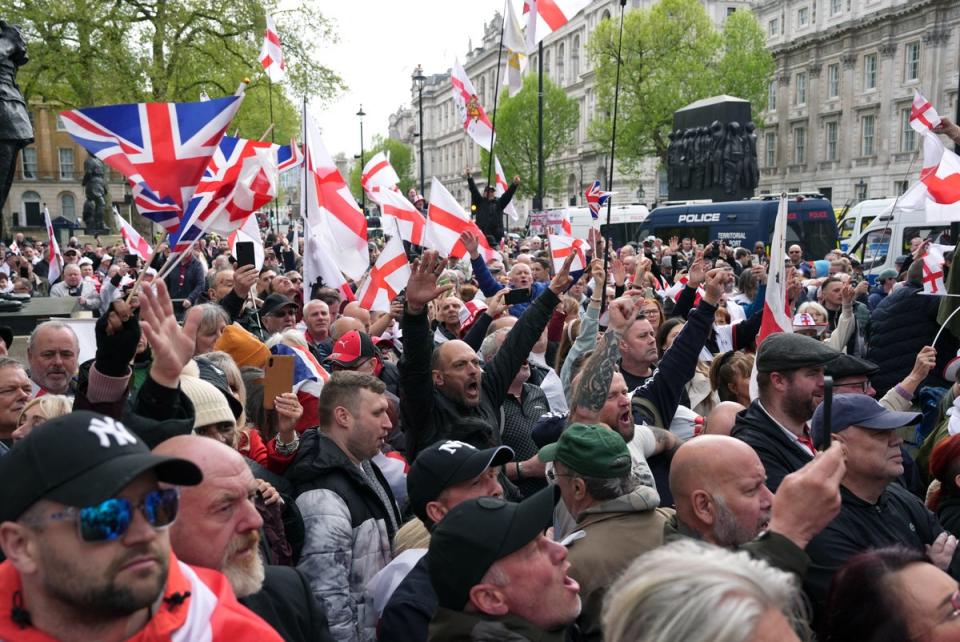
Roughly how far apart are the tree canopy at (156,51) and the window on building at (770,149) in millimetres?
34777

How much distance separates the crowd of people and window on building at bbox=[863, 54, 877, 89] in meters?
50.0

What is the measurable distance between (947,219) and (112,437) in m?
8.67

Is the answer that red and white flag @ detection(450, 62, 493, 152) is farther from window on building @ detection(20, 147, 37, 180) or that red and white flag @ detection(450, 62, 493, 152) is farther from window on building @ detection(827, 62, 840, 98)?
window on building @ detection(20, 147, 37, 180)

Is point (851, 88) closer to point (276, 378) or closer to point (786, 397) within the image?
point (786, 397)

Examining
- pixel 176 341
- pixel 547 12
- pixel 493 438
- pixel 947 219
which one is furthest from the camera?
pixel 547 12

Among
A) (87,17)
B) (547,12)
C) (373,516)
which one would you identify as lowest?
(373,516)

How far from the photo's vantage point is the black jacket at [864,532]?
2.83m

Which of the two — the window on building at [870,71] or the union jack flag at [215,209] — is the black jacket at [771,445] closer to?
the union jack flag at [215,209]

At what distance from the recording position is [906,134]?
47.2m

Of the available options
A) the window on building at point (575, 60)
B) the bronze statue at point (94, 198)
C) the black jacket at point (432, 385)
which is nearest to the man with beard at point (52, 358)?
the black jacket at point (432, 385)

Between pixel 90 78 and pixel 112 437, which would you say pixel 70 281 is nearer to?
pixel 112 437

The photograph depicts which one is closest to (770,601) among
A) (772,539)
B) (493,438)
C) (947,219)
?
(772,539)

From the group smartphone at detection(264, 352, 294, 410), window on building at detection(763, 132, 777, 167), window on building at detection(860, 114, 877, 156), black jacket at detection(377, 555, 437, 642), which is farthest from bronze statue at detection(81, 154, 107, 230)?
window on building at detection(763, 132, 777, 167)

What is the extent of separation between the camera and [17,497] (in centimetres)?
169
